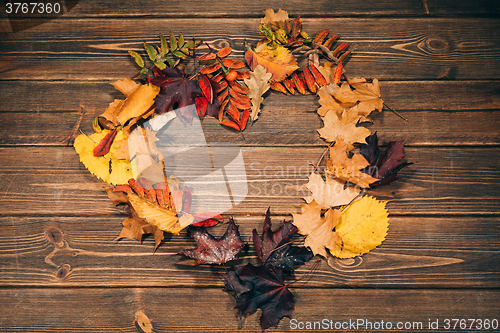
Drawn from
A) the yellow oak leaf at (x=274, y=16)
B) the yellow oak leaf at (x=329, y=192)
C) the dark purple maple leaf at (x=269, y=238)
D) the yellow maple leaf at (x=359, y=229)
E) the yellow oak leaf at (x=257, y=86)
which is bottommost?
the dark purple maple leaf at (x=269, y=238)

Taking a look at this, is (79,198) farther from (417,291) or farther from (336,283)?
(417,291)

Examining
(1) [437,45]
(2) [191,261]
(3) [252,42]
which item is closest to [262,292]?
(2) [191,261]

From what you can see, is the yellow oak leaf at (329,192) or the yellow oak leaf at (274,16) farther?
the yellow oak leaf at (274,16)

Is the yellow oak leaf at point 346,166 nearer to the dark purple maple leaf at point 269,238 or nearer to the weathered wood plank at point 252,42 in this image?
the dark purple maple leaf at point 269,238

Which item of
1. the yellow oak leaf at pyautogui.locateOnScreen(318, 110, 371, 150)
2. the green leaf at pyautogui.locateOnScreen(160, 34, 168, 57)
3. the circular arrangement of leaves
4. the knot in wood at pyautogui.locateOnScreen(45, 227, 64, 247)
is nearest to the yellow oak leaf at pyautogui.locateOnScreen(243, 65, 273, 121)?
the circular arrangement of leaves

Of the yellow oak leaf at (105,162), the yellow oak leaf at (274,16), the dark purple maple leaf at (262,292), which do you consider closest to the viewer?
the dark purple maple leaf at (262,292)

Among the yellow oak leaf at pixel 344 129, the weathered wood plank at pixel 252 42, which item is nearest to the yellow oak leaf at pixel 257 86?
the weathered wood plank at pixel 252 42
